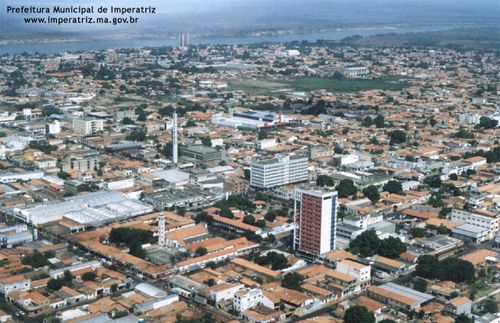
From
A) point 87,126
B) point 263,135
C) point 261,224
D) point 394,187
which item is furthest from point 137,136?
point 261,224

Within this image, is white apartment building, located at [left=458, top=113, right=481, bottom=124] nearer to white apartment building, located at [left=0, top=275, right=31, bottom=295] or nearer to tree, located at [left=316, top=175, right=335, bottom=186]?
tree, located at [left=316, top=175, right=335, bottom=186]

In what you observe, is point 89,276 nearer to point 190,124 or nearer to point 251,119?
point 190,124

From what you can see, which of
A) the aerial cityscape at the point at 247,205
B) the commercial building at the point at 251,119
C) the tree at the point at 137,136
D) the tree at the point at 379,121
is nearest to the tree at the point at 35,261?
the aerial cityscape at the point at 247,205

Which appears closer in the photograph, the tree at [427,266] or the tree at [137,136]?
the tree at [427,266]

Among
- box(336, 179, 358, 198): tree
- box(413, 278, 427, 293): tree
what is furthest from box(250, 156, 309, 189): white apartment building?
box(413, 278, 427, 293): tree

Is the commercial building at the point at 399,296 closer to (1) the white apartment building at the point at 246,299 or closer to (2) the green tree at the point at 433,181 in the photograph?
(1) the white apartment building at the point at 246,299
